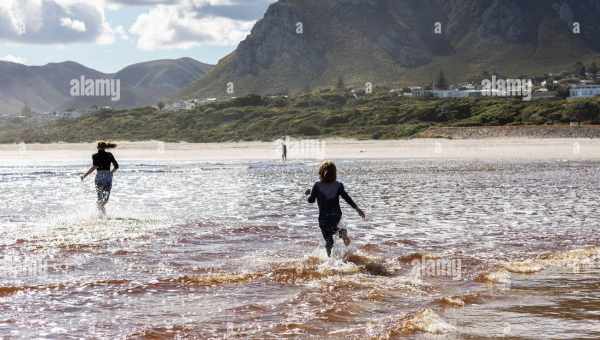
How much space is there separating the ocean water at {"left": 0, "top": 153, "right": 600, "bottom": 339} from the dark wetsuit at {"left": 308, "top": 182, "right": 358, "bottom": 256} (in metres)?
0.74

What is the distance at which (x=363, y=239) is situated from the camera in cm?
1495

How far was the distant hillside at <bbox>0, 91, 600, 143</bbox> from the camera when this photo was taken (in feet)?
279

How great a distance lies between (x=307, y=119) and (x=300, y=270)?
9383 cm

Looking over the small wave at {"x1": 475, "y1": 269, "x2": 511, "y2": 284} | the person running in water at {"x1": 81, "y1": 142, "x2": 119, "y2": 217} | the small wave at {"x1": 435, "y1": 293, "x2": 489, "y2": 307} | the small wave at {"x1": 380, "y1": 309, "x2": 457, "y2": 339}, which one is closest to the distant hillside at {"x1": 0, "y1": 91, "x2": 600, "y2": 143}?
the person running in water at {"x1": 81, "y1": 142, "x2": 119, "y2": 217}

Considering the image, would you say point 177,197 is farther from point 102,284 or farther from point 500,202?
point 102,284

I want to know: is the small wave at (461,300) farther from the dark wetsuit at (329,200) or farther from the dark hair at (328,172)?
the dark hair at (328,172)

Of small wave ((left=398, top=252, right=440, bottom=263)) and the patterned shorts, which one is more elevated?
the patterned shorts

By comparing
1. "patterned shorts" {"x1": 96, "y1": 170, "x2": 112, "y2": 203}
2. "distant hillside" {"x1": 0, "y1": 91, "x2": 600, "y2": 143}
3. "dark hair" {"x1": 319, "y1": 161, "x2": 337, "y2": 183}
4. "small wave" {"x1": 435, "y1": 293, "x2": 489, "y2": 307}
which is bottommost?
"small wave" {"x1": 435, "y1": 293, "x2": 489, "y2": 307}

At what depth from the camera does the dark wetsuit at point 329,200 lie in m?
11.6

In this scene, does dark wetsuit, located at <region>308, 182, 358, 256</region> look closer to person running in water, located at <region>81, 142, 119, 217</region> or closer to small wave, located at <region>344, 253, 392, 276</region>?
small wave, located at <region>344, 253, 392, 276</region>

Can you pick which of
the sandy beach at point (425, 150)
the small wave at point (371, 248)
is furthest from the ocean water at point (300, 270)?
the sandy beach at point (425, 150)

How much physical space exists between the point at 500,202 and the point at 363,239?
8159 mm

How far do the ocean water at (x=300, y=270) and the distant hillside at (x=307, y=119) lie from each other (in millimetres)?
56472

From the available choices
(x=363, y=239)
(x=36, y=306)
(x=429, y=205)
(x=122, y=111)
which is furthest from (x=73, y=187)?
(x=122, y=111)
